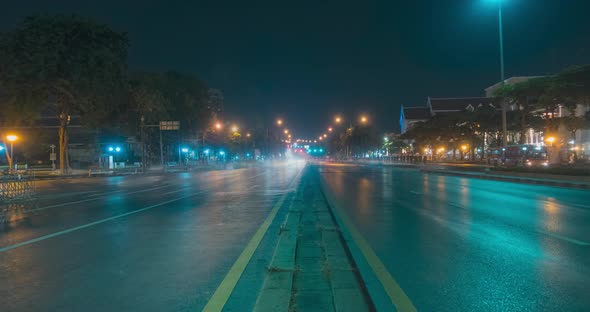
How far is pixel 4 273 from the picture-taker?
6.71 m

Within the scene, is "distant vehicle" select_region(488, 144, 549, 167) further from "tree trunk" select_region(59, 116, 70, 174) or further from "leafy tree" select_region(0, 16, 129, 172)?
"tree trunk" select_region(59, 116, 70, 174)

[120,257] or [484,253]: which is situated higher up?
[120,257]

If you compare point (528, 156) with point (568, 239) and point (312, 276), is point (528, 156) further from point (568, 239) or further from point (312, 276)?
point (312, 276)

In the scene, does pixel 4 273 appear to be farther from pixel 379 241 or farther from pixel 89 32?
pixel 89 32

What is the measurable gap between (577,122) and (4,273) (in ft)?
144

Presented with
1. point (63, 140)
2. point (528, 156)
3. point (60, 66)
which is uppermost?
point (60, 66)

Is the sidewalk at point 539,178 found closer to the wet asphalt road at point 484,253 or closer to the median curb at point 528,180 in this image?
the median curb at point 528,180

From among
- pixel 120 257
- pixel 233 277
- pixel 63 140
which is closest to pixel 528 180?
pixel 233 277

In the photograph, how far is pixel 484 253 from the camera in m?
7.68

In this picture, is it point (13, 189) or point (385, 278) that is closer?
point (385, 278)

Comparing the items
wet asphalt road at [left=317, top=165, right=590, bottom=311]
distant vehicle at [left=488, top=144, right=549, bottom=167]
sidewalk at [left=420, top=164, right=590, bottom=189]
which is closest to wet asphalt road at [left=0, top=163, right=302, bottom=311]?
wet asphalt road at [left=317, top=165, right=590, bottom=311]

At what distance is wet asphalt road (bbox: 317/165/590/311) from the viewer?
17.4 feet

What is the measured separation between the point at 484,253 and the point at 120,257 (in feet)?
20.9

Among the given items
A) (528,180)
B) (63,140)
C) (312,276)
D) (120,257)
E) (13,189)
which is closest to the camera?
(312,276)
